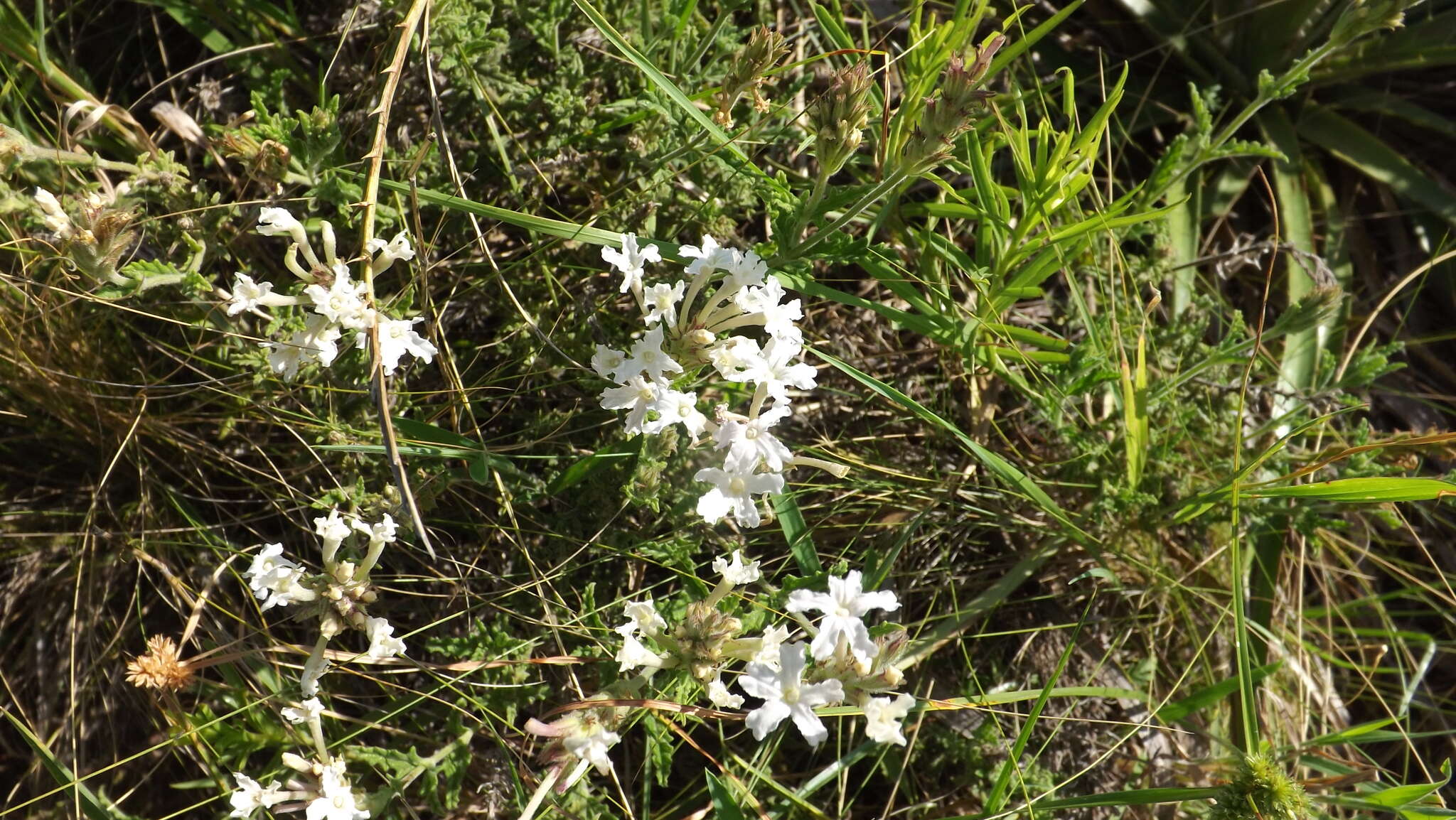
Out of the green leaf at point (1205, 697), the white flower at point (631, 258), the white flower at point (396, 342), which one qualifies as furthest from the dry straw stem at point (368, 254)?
the green leaf at point (1205, 697)

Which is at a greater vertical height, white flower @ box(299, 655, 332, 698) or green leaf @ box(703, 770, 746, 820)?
white flower @ box(299, 655, 332, 698)

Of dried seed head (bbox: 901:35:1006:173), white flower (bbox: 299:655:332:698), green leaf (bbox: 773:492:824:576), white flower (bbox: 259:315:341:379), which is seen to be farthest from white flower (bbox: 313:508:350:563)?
dried seed head (bbox: 901:35:1006:173)

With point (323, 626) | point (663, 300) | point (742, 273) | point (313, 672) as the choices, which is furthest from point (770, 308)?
point (313, 672)

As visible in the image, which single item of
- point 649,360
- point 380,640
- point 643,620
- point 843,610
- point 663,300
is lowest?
point 380,640

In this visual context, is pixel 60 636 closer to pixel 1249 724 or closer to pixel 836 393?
A: pixel 836 393

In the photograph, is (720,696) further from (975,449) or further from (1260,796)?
(1260,796)

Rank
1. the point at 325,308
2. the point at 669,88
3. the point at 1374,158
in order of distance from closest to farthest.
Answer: the point at 325,308 < the point at 669,88 < the point at 1374,158

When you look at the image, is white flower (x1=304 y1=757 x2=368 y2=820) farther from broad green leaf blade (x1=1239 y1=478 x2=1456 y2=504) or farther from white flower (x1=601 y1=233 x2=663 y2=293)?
broad green leaf blade (x1=1239 y1=478 x2=1456 y2=504)
